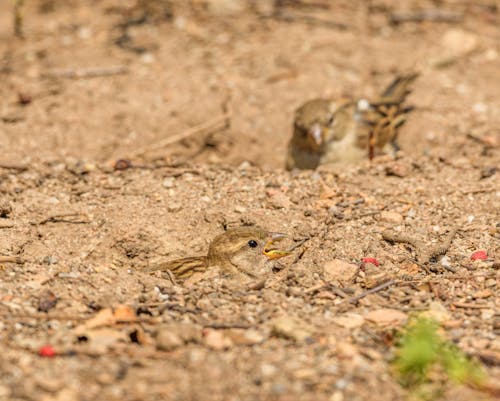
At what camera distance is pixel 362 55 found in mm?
7410

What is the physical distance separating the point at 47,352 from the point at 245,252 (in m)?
1.38

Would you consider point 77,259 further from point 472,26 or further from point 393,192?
point 472,26

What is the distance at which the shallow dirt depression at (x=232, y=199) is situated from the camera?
3.37 meters

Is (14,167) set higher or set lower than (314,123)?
lower

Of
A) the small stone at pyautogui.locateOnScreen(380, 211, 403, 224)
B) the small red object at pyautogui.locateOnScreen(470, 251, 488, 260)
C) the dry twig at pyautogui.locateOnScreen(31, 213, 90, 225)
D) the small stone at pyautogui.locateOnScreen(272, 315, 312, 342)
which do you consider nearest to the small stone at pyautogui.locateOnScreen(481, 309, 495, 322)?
the small red object at pyautogui.locateOnScreen(470, 251, 488, 260)

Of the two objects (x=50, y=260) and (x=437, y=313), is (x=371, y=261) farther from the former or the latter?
(x=50, y=260)

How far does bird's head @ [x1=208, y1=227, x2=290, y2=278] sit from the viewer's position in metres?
4.36

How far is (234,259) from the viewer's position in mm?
4352

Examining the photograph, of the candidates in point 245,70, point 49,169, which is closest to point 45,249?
point 49,169

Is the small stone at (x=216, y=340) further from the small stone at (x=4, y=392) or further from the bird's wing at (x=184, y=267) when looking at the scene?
the small stone at (x=4, y=392)

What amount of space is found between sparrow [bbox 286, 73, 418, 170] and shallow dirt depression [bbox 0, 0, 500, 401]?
0.24 metres

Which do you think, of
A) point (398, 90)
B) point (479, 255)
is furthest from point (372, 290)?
point (398, 90)

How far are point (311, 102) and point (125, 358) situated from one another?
3346 mm

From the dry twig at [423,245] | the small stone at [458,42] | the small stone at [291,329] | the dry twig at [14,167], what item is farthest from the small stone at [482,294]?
the small stone at [458,42]
